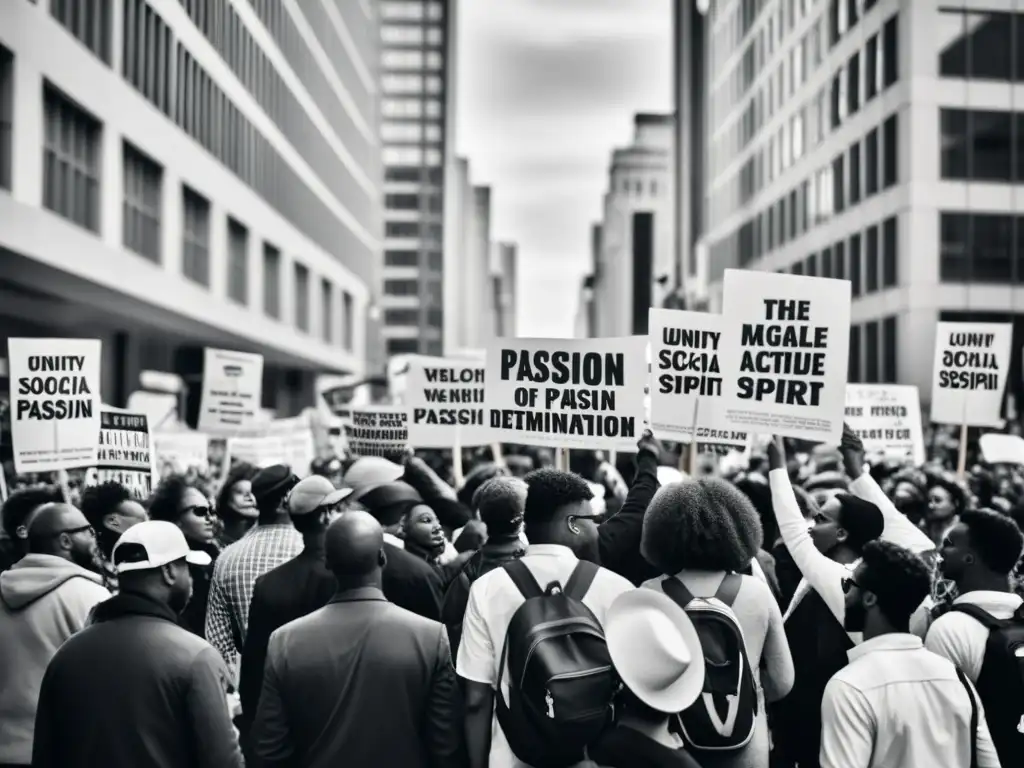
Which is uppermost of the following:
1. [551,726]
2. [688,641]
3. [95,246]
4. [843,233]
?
[843,233]

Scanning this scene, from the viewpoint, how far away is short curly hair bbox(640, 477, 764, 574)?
4746 millimetres

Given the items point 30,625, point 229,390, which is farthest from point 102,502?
point 229,390

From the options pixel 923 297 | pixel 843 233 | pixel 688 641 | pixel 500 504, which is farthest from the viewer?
pixel 843 233

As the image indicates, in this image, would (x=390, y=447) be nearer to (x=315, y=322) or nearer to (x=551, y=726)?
(x=551, y=726)

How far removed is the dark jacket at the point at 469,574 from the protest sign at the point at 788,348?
2.23 meters

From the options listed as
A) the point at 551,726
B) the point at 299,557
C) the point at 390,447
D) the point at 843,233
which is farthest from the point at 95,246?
the point at 843,233

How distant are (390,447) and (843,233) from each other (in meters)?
38.1

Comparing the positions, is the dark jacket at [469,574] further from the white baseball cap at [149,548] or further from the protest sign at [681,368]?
the protest sign at [681,368]

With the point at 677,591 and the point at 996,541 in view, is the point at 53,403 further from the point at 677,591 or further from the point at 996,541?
the point at 996,541

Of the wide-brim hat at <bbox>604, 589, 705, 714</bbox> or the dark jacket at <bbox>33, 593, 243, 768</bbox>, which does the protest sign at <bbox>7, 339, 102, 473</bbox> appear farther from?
the wide-brim hat at <bbox>604, 589, 705, 714</bbox>

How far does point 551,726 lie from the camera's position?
4.52m

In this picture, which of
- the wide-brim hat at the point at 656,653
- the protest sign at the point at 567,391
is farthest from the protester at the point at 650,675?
the protest sign at the point at 567,391

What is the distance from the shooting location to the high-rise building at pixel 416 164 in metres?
146

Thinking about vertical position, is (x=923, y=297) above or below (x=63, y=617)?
above
